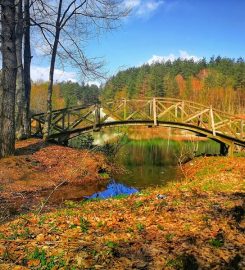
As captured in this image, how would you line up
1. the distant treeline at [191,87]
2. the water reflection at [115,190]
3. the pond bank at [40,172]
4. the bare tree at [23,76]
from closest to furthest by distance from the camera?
→ 1. the pond bank at [40,172]
2. the water reflection at [115,190]
3. the bare tree at [23,76]
4. the distant treeline at [191,87]

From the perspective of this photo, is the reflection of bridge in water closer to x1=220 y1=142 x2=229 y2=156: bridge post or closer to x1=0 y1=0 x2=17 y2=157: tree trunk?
x1=220 y1=142 x2=229 y2=156: bridge post

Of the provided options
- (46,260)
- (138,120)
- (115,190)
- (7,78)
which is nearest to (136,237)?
(46,260)

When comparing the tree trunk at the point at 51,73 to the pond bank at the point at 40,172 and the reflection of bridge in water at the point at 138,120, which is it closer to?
the reflection of bridge in water at the point at 138,120

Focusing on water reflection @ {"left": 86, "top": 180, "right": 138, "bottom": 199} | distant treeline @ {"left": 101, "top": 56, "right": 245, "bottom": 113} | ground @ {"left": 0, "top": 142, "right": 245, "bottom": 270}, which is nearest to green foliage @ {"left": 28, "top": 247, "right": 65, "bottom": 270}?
ground @ {"left": 0, "top": 142, "right": 245, "bottom": 270}

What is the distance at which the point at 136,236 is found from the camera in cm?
552

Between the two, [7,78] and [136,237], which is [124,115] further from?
[136,237]

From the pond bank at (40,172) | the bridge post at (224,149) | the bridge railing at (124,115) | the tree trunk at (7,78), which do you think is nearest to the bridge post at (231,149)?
the bridge railing at (124,115)

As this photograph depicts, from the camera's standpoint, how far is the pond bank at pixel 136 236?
4.70m

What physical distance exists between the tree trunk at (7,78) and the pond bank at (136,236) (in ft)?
22.4

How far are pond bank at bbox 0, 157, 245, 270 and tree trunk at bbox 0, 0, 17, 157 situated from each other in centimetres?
682

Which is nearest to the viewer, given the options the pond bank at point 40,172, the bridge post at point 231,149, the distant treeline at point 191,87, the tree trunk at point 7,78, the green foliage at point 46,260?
the green foliage at point 46,260

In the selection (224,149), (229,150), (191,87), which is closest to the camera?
(229,150)

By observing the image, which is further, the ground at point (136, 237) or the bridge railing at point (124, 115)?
the bridge railing at point (124, 115)

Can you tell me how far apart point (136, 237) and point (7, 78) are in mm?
9461
